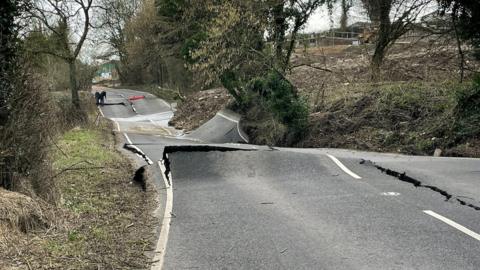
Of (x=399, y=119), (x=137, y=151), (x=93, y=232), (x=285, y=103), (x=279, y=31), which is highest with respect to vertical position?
(x=279, y=31)

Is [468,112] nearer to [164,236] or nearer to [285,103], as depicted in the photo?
[285,103]

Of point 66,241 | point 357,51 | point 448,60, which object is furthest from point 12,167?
point 357,51

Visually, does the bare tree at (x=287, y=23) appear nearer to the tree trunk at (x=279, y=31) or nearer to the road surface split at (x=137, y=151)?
the tree trunk at (x=279, y=31)

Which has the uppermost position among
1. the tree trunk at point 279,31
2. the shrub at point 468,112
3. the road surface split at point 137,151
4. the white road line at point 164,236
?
the tree trunk at point 279,31

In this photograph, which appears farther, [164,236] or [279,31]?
[279,31]

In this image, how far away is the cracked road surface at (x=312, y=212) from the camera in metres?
6.88

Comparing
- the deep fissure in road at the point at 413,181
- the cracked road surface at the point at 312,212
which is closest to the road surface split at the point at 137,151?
the cracked road surface at the point at 312,212

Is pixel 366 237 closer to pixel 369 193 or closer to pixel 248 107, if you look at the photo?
pixel 369 193

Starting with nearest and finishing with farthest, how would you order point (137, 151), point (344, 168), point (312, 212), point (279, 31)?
point (312, 212) < point (344, 168) < point (137, 151) < point (279, 31)

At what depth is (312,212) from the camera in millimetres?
9312

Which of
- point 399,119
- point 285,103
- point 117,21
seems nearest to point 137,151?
point 285,103

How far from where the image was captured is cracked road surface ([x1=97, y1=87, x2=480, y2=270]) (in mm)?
6875

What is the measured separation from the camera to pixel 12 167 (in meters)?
8.79

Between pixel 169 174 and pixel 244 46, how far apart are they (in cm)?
1321
